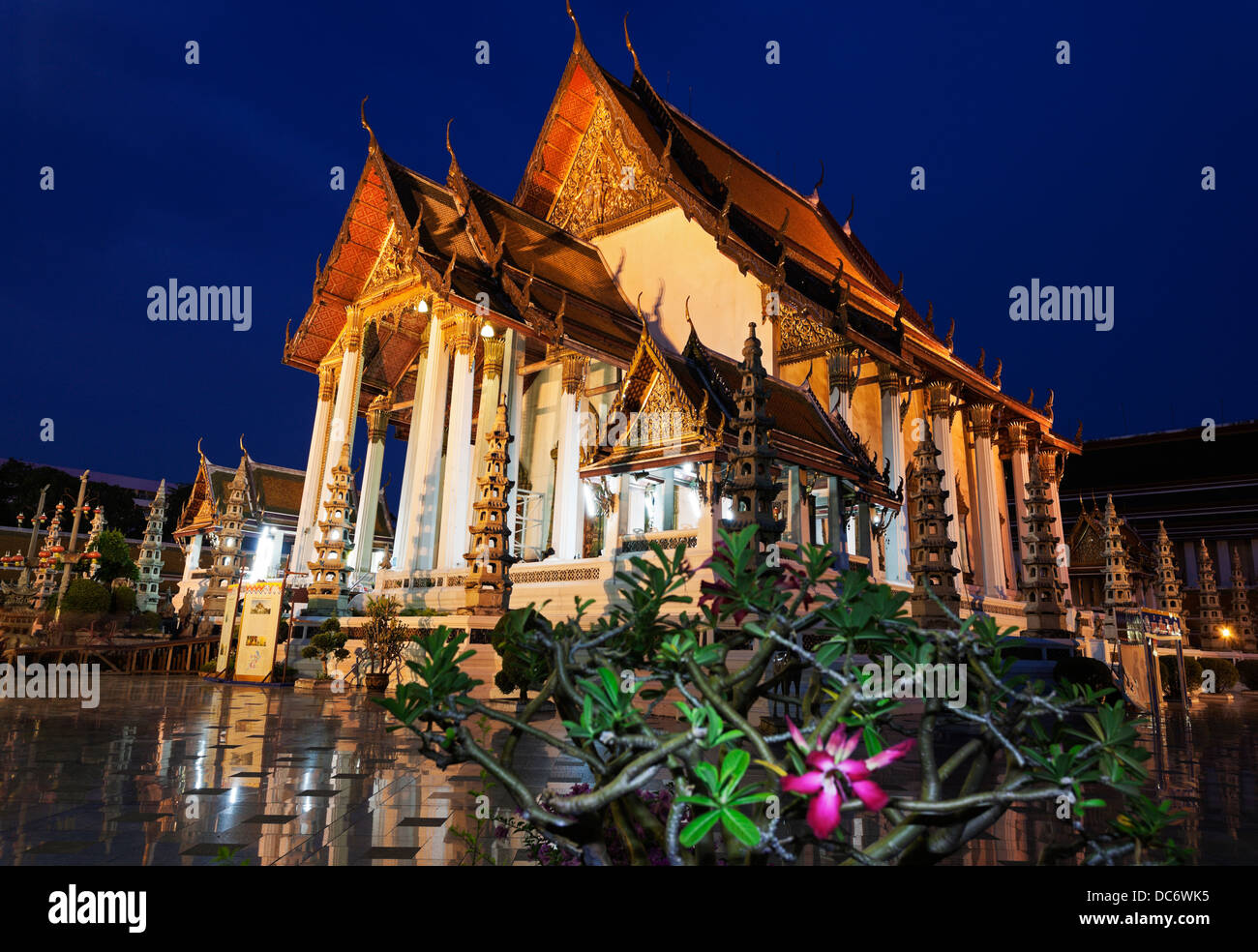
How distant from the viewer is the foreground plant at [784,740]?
180cm

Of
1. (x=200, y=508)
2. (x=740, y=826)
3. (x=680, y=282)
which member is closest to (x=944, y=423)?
(x=680, y=282)

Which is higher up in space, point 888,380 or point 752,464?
point 888,380

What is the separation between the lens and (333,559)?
1808cm

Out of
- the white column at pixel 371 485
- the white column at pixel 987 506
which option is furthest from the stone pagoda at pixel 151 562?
the white column at pixel 987 506

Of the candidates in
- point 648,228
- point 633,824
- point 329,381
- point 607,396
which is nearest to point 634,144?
point 648,228

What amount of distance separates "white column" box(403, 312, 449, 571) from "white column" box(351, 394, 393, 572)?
2.46 metres

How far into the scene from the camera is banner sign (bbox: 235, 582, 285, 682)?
14898 millimetres

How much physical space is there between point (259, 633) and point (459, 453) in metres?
5.61

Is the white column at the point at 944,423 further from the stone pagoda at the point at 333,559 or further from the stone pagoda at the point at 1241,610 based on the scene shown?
the stone pagoda at the point at 333,559

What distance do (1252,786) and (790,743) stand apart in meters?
6.55

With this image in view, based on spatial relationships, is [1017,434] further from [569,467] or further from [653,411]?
[653,411]
